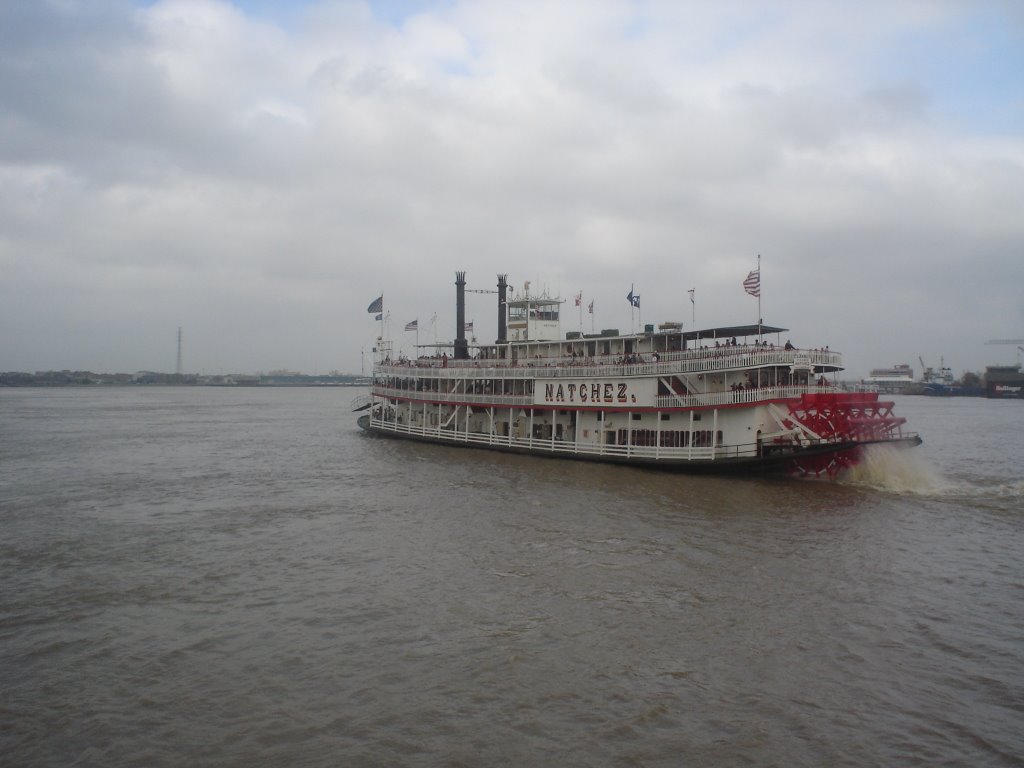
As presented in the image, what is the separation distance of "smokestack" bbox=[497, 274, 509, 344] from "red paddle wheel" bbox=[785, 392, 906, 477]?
24.8 meters

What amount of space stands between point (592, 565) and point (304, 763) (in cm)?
1034

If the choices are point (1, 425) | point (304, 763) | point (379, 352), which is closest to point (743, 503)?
point (304, 763)

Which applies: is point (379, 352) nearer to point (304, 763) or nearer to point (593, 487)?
point (593, 487)

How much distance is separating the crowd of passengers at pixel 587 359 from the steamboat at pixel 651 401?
0.09 meters

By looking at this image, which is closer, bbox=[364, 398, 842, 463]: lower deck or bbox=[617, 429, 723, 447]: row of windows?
bbox=[364, 398, 842, 463]: lower deck

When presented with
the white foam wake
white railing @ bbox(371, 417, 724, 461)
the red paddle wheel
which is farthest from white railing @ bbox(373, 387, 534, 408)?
the white foam wake

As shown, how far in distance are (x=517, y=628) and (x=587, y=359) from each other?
25.7 meters

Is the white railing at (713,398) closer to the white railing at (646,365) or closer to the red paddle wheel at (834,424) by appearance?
the red paddle wheel at (834,424)

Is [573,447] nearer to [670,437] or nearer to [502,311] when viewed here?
[670,437]

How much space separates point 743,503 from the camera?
86.2 ft

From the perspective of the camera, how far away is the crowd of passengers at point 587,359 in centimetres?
3241

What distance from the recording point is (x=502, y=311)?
53.5 m

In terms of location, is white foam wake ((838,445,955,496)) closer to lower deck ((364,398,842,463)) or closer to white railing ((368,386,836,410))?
lower deck ((364,398,842,463))

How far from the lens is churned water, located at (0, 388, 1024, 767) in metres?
10.3
